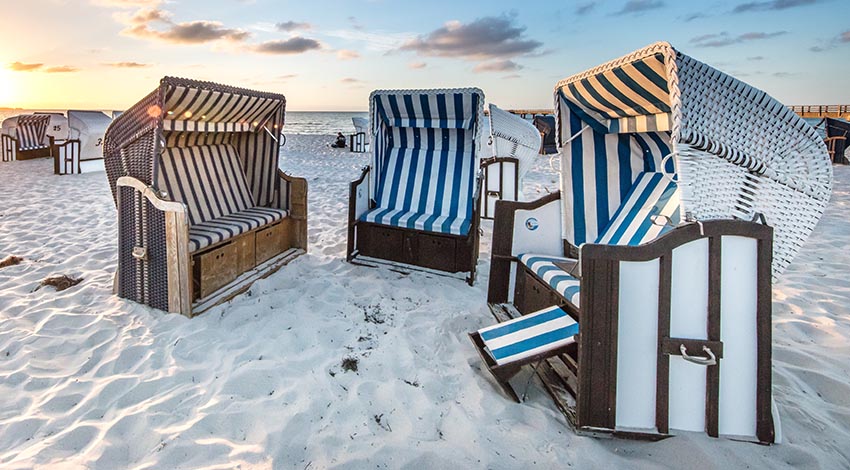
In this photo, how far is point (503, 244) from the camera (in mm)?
3600

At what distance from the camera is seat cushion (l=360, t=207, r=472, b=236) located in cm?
457

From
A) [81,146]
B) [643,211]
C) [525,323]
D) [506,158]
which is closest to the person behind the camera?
[525,323]

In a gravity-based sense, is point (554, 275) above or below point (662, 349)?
above

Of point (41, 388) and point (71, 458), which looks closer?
point (71, 458)

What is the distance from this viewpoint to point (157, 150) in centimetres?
337

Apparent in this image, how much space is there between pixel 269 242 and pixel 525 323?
2945 mm

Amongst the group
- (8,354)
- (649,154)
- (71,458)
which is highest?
(649,154)

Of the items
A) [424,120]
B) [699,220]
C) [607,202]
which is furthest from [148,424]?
[424,120]

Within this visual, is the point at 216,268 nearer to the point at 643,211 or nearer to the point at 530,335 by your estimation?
the point at 530,335

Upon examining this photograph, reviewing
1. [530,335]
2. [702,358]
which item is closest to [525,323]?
[530,335]

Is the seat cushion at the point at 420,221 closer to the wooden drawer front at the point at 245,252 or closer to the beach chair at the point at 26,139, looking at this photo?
the wooden drawer front at the point at 245,252

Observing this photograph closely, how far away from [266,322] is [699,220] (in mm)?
2861

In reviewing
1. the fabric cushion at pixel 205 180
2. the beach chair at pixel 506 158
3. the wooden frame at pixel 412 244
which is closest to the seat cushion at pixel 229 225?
the fabric cushion at pixel 205 180

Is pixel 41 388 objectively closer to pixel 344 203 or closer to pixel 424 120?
pixel 424 120
